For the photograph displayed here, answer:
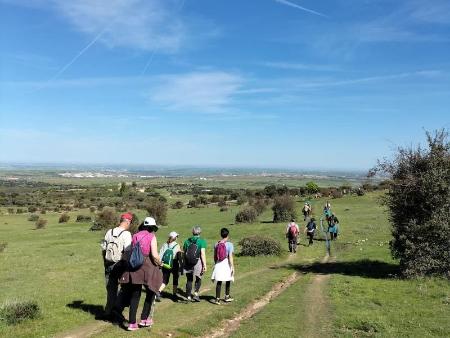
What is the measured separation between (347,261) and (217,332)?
15214 mm

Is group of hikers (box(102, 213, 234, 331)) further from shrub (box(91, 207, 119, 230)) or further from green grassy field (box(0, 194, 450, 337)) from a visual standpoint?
shrub (box(91, 207, 119, 230))

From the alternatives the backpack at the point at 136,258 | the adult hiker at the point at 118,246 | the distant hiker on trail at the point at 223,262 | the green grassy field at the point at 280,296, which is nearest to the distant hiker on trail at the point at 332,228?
the green grassy field at the point at 280,296

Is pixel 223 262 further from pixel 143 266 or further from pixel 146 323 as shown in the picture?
pixel 143 266

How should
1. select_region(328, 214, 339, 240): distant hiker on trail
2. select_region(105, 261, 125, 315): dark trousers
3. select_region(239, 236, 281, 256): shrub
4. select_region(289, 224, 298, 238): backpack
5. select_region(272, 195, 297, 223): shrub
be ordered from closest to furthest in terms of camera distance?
select_region(105, 261, 125, 315): dark trousers
select_region(239, 236, 281, 256): shrub
select_region(289, 224, 298, 238): backpack
select_region(328, 214, 339, 240): distant hiker on trail
select_region(272, 195, 297, 223): shrub

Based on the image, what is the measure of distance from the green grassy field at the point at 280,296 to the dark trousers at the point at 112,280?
0.65 meters

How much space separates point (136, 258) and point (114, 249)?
1174 millimetres

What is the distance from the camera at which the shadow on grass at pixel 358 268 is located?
73.2 ft

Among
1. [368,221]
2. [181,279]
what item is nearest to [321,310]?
[181,279]

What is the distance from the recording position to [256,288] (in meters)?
18.6

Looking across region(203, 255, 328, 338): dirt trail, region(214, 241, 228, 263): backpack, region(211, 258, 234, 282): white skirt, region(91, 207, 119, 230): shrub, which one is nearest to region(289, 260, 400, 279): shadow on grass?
region(203, 255, 328, 338): dirt trail

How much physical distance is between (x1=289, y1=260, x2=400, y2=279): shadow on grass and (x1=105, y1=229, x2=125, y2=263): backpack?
1319cm

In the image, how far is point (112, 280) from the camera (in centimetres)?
1268

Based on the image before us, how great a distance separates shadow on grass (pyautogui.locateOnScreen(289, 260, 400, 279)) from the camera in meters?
22.3

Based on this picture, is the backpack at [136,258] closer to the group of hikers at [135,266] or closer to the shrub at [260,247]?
the group of hikers at [135,266]
